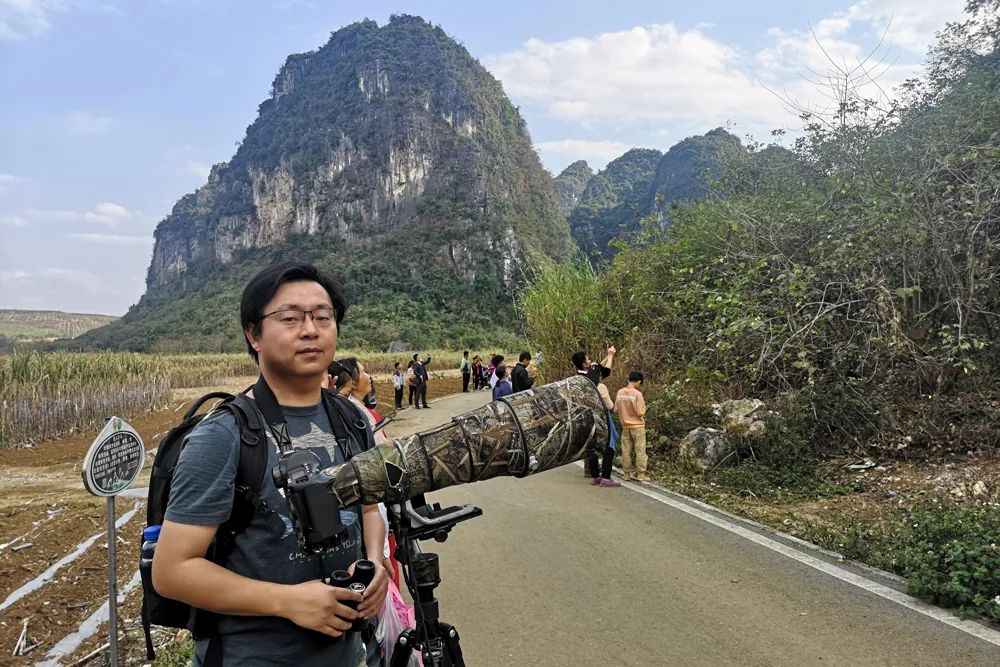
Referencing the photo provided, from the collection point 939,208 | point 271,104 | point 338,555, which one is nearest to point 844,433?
point 939,208

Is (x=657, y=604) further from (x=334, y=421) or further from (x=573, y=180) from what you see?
(x=573, y=180)

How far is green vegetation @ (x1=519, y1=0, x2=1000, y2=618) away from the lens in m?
6.11

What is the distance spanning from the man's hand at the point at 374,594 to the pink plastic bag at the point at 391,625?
54cm

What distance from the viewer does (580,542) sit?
4992 mm

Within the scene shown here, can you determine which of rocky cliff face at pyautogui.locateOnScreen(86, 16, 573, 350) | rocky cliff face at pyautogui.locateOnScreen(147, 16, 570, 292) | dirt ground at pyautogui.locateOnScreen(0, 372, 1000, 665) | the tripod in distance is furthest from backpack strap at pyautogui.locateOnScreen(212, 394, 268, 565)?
rocky cliff face at pyautogui.locateOnScreen(147, 16, 570, 292)

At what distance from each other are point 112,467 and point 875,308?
7.27 m

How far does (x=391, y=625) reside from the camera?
7.21 ft

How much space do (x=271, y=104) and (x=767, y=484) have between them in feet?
437

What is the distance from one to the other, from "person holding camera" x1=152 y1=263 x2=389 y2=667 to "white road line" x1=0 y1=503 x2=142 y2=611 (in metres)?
4.66

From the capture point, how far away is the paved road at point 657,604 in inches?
123

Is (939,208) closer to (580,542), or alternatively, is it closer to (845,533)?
(845,533)

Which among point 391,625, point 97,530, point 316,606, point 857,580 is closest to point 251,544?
point 316,606

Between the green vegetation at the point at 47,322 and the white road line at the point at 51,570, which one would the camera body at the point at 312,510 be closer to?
the white road line at the point at 51,570

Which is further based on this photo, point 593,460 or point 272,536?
point 593,460
